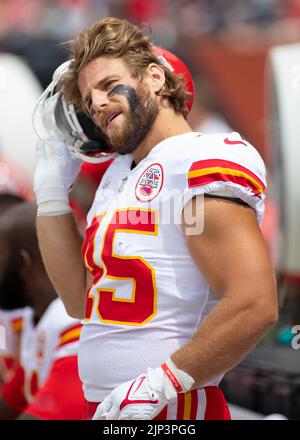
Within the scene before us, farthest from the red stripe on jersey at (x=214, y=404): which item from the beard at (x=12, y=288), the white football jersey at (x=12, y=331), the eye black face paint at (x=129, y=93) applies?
the white football jersey at (x=12, y=331)

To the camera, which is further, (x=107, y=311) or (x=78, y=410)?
(x=78, y=410)

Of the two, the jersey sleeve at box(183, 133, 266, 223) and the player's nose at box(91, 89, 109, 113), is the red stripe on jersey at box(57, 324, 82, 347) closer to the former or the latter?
the player's nose at box(91, 89, 109, 113)

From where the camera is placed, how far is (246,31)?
10320mm

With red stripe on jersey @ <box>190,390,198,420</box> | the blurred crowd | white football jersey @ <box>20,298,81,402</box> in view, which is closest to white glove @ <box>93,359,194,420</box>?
red stripe on jersey @ <box>190,390,198,420</box>

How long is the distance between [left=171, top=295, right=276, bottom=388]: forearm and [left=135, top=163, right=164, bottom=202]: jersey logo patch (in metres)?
0.34

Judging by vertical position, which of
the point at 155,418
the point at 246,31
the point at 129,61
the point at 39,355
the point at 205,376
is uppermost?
the point at 129,61

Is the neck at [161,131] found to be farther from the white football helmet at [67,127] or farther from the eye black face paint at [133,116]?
the white football helmet at [67,127]

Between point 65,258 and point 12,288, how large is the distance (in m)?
0.99

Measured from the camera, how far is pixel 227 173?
7.20 feet

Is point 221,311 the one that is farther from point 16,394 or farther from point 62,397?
point 16,394

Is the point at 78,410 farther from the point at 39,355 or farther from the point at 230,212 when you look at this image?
the point at 230,212

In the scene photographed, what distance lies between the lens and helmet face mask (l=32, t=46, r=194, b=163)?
2.74 m

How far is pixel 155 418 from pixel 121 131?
2.45ft

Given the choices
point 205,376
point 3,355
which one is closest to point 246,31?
point 3,355
